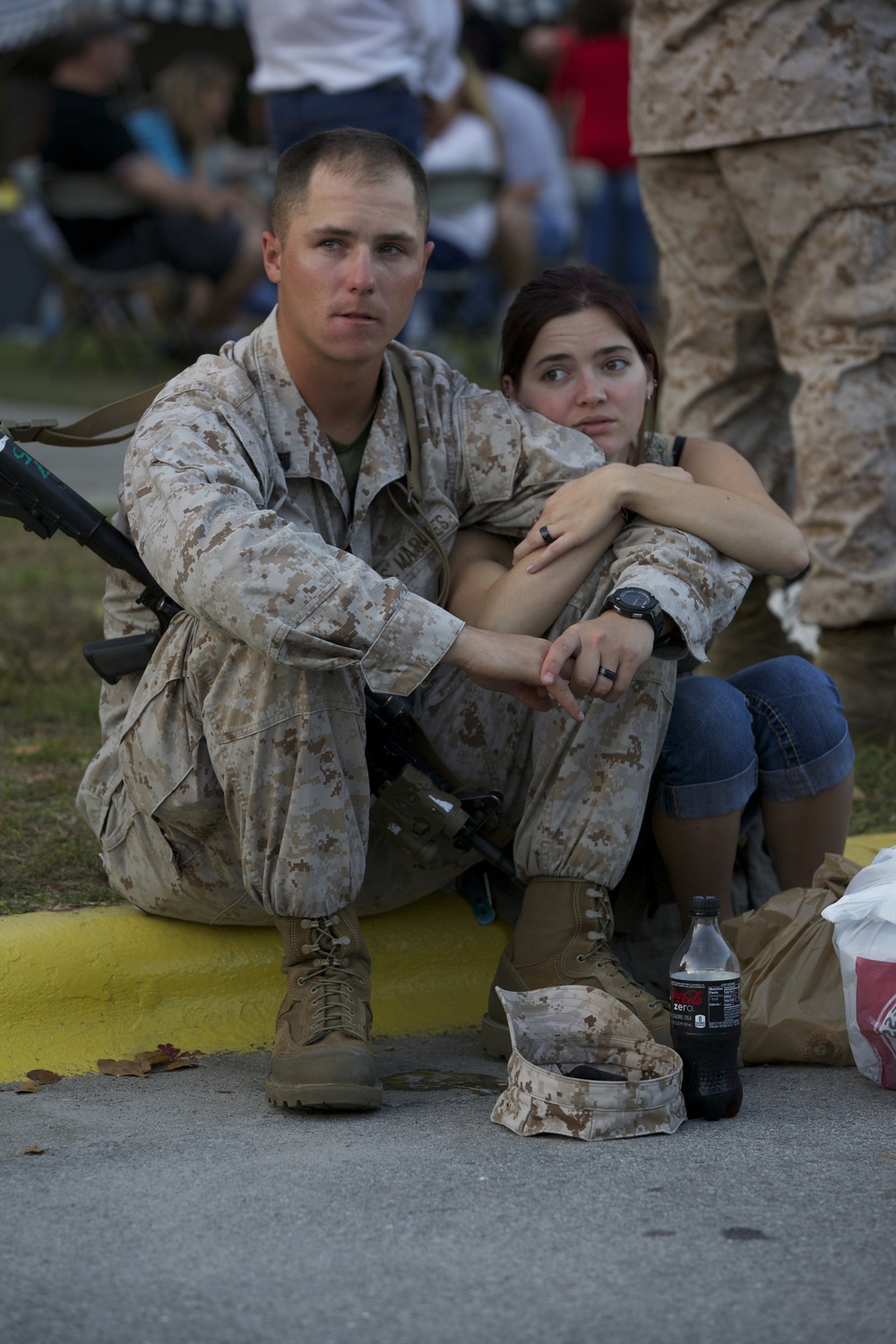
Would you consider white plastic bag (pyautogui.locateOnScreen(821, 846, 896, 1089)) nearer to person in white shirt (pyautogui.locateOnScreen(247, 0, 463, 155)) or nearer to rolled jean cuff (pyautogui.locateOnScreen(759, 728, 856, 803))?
rolled jean cuff (pyautogui.locateOnScreen(759, 728, 856, 803))

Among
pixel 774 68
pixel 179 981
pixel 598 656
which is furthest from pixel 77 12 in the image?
pixel 598 656

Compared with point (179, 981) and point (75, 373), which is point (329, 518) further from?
point (75, 373)

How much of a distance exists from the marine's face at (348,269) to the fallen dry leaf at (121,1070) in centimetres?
128

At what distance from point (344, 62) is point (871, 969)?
3.84 m

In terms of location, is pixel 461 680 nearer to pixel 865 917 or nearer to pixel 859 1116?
pixel 865 917

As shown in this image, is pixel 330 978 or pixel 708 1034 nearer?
pixel 708 1034

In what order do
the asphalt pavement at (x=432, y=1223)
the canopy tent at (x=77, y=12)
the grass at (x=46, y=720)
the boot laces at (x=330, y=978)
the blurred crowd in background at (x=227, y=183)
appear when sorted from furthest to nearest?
the canopy tent at (x=77, y=12)
the blurred crowd in background at (x=227, y=183)
the grass at (x=46, y=720)
the boot laces at (x=330, y=978)
the asphalt pavement at (x=432, y=1223)

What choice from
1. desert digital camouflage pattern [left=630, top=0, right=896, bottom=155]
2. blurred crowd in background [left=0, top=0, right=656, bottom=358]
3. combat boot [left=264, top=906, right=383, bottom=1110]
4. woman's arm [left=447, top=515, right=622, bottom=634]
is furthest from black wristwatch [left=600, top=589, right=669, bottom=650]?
blurred crowd in background [left=0, top=0, right=656, bottom=358]

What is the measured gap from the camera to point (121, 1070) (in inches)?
114

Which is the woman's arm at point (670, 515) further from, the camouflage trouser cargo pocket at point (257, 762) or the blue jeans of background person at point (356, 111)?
the blue jeans of background person at point (356, 111)

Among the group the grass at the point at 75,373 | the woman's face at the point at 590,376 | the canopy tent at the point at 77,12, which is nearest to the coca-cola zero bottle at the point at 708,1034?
the woman's face at the point at 590,376

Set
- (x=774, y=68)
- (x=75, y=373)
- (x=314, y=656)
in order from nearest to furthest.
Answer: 1. (x=314, y=656)
2. (x=774, y=68)
3. (x=75, y=373)

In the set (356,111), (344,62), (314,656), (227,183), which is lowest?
(314,656)

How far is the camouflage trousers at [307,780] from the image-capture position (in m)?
2.69
